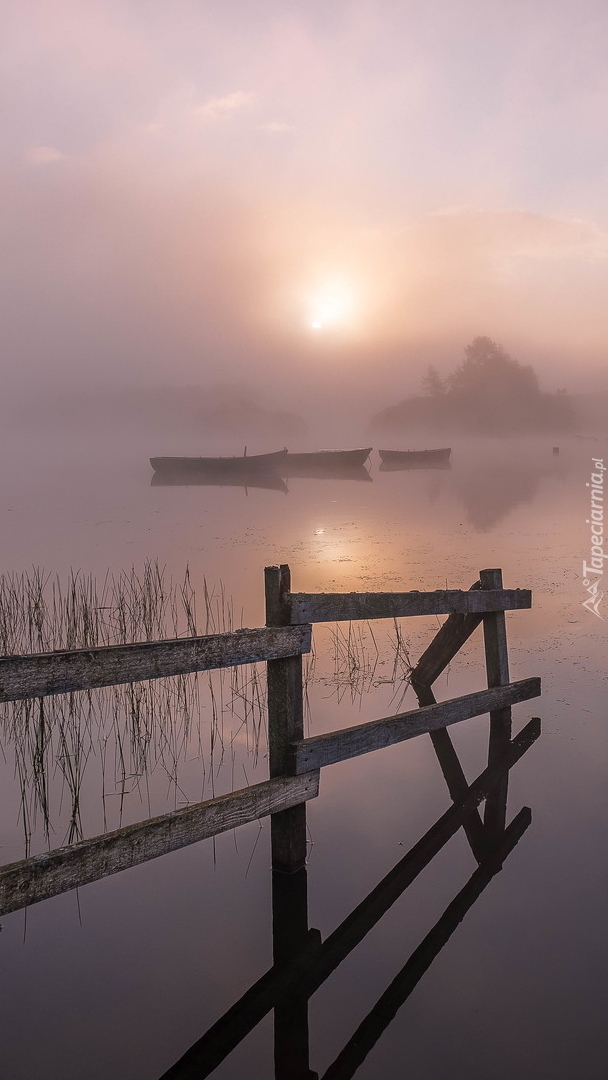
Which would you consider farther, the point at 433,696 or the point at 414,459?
the point at 414,459

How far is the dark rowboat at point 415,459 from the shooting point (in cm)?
9550

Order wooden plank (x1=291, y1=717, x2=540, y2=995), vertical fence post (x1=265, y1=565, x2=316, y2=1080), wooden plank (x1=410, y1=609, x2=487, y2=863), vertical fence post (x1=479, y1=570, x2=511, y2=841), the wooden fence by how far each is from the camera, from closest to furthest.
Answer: the wooden fence → wooden plank (x1=291, y1=717, x2=540, y2=995) → vertical fence post (x1=265, y1=565, x2=316, y2=1080) → wooden plank (x1=410, y1=609, x2=487, y2=863) → vertical fence post (x1=479, y1=570, x2=511, y2=841)

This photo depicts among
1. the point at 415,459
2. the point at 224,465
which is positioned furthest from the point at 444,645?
the point at 415,459

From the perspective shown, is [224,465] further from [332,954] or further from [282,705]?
[332,954]

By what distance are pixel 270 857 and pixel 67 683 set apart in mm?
2732

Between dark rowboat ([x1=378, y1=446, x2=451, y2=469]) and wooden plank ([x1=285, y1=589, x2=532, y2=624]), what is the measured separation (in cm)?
8827

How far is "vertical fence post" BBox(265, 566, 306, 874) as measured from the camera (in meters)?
5.28

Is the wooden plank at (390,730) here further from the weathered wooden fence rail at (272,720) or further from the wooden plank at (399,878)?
the wooden plank at (399,878)

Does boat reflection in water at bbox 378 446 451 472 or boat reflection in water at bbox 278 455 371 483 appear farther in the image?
boat reflection in water at bbox 378 446 451 472

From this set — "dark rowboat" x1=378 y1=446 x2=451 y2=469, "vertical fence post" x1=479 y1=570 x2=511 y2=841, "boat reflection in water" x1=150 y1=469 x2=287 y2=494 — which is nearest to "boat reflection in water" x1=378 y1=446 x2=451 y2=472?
"dark rowboat" x1=378 y1=446 x2=451 y2=469

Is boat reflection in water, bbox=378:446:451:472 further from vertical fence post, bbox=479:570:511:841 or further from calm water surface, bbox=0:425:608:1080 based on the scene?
vertical fence post, bbox=479:570:511:841

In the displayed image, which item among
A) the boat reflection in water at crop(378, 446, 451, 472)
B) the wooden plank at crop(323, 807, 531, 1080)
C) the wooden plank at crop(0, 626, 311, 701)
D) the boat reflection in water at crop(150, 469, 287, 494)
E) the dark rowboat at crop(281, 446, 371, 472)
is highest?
the boat reflection in water at crop(378, 446, 451, 472)

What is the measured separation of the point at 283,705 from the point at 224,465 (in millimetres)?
72087

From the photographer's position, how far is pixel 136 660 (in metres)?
4.41
